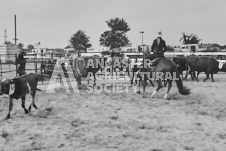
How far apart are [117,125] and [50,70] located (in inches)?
382

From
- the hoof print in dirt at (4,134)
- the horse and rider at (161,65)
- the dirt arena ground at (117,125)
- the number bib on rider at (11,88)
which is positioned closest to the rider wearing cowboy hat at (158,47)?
the horse and rider at (161,65)

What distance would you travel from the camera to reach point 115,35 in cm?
5925

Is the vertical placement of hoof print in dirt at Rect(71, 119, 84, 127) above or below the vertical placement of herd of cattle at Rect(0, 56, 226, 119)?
below

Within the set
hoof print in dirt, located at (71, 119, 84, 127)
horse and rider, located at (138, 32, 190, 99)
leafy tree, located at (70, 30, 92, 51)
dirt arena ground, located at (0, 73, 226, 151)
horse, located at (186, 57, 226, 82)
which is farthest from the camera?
leafy tree, located at (70, 30, 92, 51)

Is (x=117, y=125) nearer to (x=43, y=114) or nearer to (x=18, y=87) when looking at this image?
(x=43, y=114)

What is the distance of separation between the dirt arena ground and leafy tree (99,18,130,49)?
162 ft

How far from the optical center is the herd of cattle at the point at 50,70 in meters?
6.60

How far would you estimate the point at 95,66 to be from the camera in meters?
13.2

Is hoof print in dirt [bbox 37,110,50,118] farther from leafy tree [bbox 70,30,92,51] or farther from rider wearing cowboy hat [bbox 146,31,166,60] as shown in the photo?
leafy tree [bbox 70,30,92,51]

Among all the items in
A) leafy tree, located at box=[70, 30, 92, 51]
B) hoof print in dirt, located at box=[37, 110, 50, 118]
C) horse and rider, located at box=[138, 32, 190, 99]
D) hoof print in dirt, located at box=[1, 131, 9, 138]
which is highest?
leafy tree, located at box=[70, 30, 92, 51]

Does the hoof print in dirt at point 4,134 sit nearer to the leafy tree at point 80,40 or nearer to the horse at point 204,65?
the horse at point 204,65

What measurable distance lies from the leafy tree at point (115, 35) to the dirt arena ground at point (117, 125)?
4946 centimetres

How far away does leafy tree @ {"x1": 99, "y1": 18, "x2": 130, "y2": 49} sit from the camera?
58406 mm

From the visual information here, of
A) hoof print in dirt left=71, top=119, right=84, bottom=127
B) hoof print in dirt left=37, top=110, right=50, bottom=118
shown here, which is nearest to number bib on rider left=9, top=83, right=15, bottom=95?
hoof print in dirt left=37, top=110, right=50, bottom=118
